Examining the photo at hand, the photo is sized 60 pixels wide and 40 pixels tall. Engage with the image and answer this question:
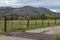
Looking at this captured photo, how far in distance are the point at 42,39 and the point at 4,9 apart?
917 inches

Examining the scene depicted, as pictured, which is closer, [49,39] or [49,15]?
[49,39]

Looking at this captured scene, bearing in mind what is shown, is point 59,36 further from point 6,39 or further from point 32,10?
point 32,10

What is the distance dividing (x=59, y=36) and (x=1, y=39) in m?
3.42

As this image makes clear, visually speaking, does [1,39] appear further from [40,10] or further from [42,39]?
[40,10]

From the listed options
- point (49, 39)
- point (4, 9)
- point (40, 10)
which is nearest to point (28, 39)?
point (49, 39)

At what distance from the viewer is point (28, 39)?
13.4 meters

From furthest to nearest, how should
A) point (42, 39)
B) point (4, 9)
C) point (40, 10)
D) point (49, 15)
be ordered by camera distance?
point (49, 15) < point (40, 10) < point (4, 9) < point (42, 39)

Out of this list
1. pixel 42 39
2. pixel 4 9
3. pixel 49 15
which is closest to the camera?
pixel 42 39

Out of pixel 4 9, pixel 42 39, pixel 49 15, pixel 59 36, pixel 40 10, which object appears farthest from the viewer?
pixel 49 15

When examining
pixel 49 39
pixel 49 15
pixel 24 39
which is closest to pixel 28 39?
→ pixel 24 39

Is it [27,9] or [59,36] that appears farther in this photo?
[27,9]

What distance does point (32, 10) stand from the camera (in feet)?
163

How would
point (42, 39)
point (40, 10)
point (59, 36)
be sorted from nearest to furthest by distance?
1. point (59, 36)
2. point (42, 39)
3. point (40, 10)

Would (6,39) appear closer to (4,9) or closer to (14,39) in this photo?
(14,39)
